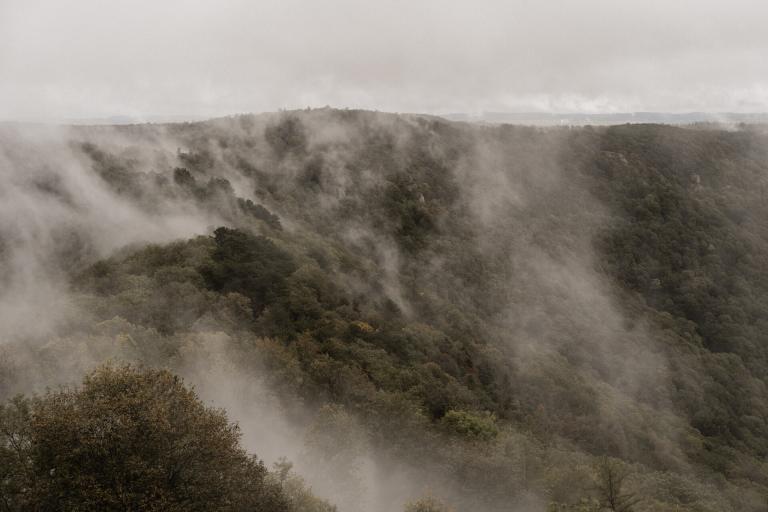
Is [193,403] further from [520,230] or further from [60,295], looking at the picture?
[520,230]

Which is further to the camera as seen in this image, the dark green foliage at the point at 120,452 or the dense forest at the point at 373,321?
the dense forest at the point at 373,321

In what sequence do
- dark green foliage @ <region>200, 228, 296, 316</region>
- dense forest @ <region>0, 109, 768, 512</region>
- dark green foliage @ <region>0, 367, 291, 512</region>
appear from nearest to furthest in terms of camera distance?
dark green foliage @ <region>0, 367, 291, 512</region>, dense forest @ <region>0, 109, 768, 512</region>, dark green foliage @ <region>200, 228, 296, 316</region>

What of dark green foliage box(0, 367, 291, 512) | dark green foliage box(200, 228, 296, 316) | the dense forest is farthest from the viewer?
dark green foliage box(200, 228, 296, 316)

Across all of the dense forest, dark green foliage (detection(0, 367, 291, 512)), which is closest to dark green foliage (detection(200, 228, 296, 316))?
the dense forest

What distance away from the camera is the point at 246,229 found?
54719mm

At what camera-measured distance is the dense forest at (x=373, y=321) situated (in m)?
18.0

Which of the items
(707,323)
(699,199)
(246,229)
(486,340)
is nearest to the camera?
(246,229)

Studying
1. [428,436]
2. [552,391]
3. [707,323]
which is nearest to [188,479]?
[428,436]

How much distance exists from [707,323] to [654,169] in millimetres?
45708

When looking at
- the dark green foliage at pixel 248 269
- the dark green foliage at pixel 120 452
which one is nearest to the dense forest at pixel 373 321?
the dark green foliage at pixel 120 452

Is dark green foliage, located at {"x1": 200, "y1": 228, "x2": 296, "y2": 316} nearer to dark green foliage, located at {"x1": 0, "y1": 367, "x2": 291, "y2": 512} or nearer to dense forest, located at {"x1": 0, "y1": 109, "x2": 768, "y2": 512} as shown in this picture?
Result: dense forest, located at {"x1": 0, "y1": 109, "x2": 768, "y2": 512}

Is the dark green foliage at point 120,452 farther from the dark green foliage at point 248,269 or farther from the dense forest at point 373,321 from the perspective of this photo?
the dark green foliage at point 248,269

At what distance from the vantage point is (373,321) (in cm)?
4950

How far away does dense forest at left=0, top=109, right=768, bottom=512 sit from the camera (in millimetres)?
17969
